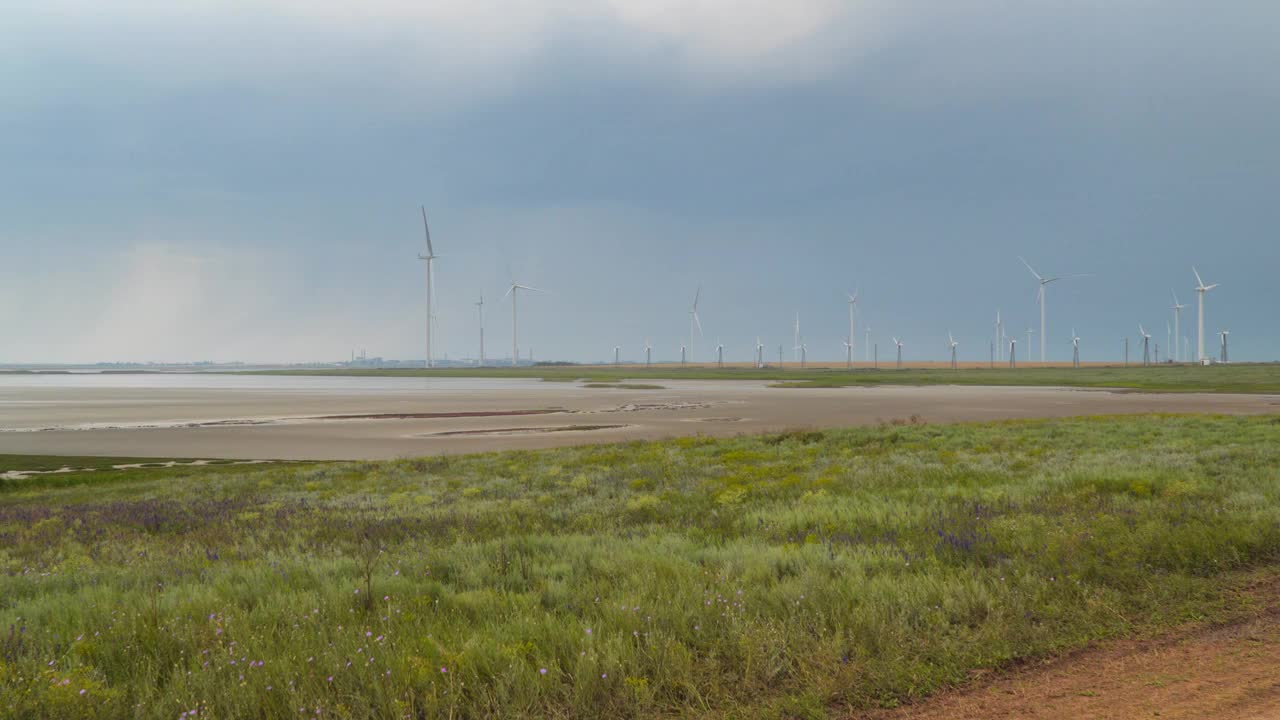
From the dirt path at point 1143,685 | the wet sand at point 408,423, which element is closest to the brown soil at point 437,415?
the wet sand at point 408,423

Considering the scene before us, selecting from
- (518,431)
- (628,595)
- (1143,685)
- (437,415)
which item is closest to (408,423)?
(437,415)

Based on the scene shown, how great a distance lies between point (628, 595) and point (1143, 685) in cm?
462

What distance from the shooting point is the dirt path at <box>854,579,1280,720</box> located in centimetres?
532

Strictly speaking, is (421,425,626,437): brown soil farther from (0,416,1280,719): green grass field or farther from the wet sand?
(0,416,1280,719): green grass field

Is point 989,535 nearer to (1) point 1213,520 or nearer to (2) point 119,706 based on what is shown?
(1) point 1213,520

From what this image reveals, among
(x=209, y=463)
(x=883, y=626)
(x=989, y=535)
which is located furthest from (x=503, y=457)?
(x=883, y=626)

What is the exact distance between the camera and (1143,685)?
18.8 feet

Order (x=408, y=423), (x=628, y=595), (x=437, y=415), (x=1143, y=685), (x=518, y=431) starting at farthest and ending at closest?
1. (x=437, y=415)
2. (x=408, y=423)
3. (x=518, y=431)
4. (x=628, y=595)
5. (x=1143, y=685)

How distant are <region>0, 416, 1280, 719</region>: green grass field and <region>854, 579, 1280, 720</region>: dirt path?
0.28 metres

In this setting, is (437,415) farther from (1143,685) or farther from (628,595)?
(1143,685)

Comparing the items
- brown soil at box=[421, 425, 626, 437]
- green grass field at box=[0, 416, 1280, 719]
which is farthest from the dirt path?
brown soil at box=[421, 425, 626, 437]

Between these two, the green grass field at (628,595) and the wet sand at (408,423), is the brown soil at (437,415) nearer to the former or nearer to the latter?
the wet sand at (408,423)

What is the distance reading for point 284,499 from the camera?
20.9 meters

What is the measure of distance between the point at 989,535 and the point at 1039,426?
90.7ft
